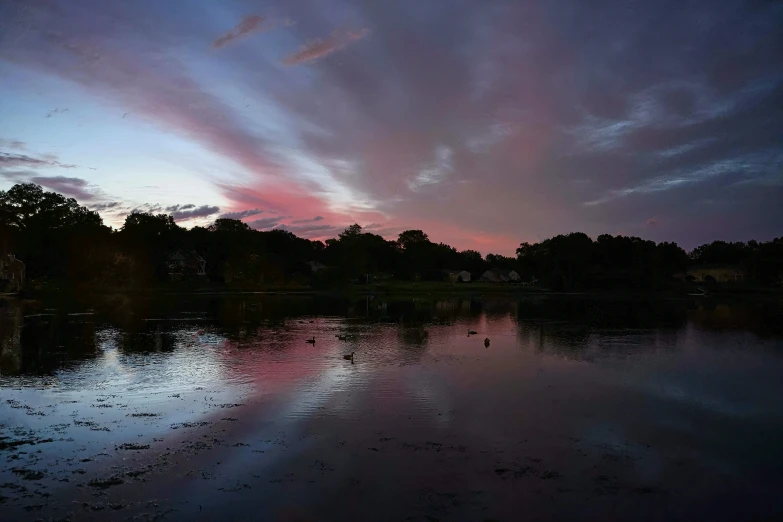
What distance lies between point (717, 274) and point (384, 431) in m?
149

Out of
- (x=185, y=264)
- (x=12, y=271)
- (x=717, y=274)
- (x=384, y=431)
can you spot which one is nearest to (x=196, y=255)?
(x=185, y=264)

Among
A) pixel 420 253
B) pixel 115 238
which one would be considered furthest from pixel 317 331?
pixel 420 253

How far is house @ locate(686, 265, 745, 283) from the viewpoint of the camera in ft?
429

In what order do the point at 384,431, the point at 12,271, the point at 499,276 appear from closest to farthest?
the point at 384,431
the point at 12,271
the point at 499,276

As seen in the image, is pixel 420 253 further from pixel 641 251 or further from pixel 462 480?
pixel 462 480

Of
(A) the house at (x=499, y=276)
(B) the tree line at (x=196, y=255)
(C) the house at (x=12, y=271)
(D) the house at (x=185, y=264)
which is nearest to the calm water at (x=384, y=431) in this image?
(C) the house at (x=12, y=271)

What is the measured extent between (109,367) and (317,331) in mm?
16211

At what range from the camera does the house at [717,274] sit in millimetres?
130750

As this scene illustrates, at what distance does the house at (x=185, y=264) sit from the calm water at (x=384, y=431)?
8256 centimetres

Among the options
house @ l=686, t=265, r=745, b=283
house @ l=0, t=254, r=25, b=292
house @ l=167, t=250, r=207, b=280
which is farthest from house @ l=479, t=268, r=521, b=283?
house @ l=0, t=254, r=25, b=292

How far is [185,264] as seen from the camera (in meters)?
113

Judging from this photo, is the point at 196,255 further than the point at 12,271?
Yes

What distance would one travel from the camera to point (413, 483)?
1054 centimetres

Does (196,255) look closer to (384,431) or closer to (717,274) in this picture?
(384,431)
